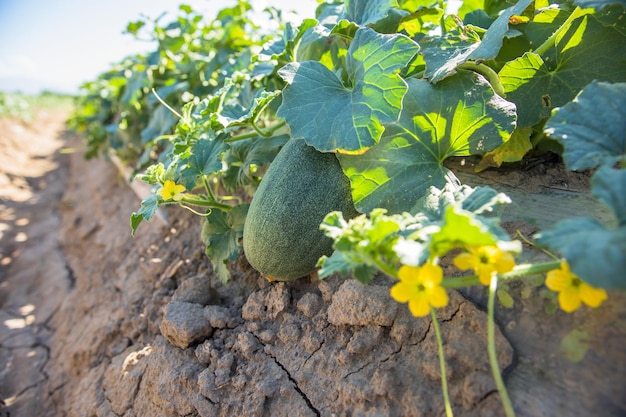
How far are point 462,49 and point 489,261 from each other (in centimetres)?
105

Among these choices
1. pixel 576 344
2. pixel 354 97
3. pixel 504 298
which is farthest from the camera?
pixel 354 97

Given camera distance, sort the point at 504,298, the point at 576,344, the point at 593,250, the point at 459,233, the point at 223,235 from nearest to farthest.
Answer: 1. the point at 593,250
2. the point at 459,233
3. the point at 576,344
4. the point at 504,298
5. the point at 223,235

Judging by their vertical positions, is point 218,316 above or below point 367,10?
below

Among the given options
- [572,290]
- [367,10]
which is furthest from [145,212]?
[572,290]

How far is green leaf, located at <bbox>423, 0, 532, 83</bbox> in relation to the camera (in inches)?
64.7

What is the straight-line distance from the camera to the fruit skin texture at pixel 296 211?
1.80 m

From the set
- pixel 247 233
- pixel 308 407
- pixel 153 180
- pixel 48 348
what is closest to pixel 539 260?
pixel 308 407

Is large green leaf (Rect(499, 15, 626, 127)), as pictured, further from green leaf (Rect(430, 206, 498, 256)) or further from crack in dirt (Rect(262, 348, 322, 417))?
crack in dirt (Rect(262, 348, 322, 417))

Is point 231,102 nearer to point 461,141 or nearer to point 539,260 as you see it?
point 461,141

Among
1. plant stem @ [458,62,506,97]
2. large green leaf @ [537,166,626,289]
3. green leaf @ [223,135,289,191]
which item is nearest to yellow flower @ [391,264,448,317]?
large green leaf @ [537,166,626,289]

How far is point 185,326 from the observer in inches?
74.4

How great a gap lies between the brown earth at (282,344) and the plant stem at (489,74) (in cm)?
34

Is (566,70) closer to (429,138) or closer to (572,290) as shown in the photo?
(429,138)

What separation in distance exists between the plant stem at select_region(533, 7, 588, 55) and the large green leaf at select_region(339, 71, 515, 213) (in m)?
0.30
